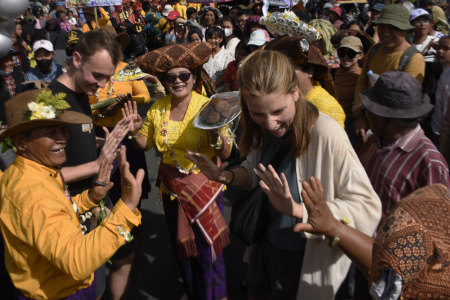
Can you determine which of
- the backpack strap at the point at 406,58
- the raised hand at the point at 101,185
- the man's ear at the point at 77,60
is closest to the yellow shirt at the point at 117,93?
the man's ear at the point at 77,60

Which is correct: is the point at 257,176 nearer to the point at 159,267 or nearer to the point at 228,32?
the point at 159,267

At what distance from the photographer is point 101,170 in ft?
8.07

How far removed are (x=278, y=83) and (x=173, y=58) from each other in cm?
138

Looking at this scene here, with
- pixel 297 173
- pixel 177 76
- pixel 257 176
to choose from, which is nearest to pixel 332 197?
pixel 297 173

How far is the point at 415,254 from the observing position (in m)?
1.04

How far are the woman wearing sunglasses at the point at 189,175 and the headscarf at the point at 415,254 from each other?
1889 millimetres

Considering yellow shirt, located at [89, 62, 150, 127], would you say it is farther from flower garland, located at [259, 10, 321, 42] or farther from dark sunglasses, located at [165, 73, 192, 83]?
flower garland, located at [259, 10, 321, 42]

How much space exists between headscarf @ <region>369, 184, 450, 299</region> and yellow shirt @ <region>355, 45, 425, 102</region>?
320cm

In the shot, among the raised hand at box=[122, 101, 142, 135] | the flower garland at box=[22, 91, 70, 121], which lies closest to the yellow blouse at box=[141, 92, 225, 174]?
the raised hand at box=[122, 101, 142, 135]

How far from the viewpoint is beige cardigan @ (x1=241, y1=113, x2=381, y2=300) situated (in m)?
1.76

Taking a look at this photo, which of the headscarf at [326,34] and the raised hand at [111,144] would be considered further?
the headscarf at [326,34]

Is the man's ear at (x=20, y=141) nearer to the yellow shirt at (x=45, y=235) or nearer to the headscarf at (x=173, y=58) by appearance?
the yellow shirt at (x=45, y=235)

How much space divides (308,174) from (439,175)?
839 millimetres

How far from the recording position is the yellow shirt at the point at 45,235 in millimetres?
1635
